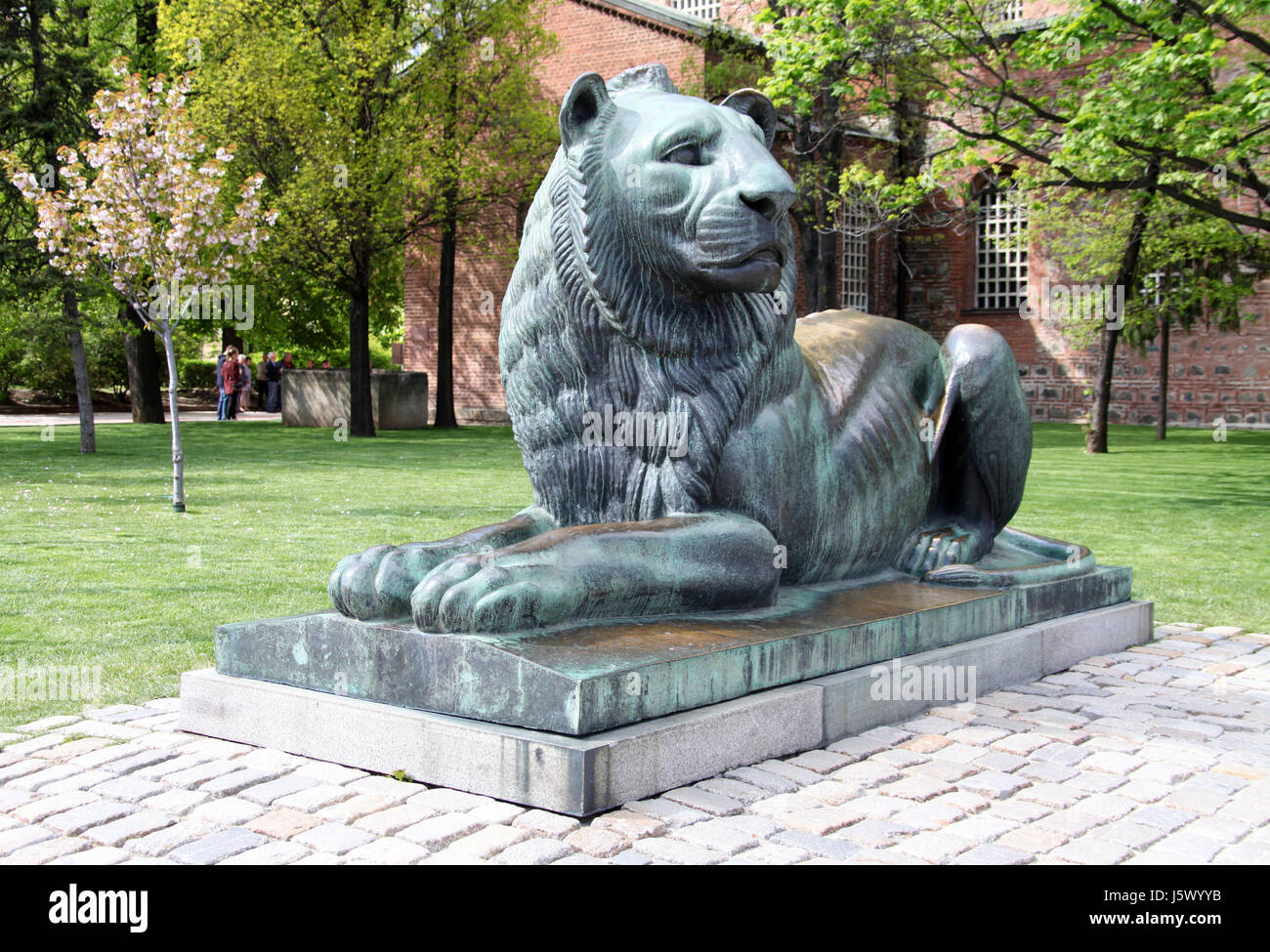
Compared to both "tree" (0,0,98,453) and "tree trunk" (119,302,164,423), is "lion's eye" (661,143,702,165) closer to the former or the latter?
"tree" (0,0,98,453)

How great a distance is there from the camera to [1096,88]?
16.5m

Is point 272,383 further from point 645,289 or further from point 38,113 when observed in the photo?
point 645,289

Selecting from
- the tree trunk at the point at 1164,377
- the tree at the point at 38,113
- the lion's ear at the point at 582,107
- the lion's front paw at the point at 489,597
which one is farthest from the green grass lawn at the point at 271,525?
the lion's ear at the point at 582,107

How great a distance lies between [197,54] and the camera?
77.4 ft

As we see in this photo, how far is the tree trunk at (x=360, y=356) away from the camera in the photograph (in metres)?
26.2

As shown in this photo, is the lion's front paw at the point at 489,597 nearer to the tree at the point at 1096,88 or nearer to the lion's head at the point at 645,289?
the lion's head at the point at 645,289

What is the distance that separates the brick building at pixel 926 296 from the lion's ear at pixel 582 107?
24914mm

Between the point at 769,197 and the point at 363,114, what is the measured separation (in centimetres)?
2329

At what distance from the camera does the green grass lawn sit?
22.6 ft

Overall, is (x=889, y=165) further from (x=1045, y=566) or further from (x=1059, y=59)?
(x=1045, y=566)

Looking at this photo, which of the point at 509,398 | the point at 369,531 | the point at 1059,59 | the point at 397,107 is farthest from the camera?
the point at 397,107

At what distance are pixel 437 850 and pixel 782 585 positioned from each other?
2204mm

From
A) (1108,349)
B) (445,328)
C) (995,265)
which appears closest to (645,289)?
(1108,349)
